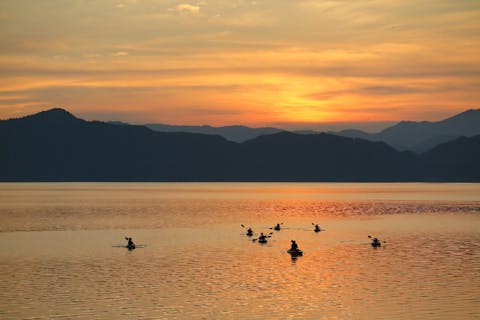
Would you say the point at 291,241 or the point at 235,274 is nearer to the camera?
the point at 235,274

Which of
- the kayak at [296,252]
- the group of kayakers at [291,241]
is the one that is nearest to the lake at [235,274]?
the kayak at [296,252]

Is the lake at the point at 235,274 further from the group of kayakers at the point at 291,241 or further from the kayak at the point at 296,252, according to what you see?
the group of kayakers at the point at 291,241

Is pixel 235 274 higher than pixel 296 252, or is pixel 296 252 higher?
pixel 296 252

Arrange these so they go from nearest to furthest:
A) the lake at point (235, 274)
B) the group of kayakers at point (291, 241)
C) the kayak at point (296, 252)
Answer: the lake at point (235, 274) → the kayak at point (296, 252) → the group of kayakers at point (291, 241)

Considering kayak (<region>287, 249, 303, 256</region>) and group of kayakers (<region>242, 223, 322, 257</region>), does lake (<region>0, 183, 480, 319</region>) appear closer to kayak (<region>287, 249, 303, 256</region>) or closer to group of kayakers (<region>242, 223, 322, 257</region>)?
kayak (<region>287, 249, 303, 256</region>)

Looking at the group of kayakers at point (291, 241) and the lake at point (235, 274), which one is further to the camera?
the group of kayakers at point (291, 241)

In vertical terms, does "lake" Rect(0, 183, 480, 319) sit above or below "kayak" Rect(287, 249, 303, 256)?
below

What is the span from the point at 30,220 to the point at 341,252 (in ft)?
240

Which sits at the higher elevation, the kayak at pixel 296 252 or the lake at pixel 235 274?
the kayak at pixel 296 252

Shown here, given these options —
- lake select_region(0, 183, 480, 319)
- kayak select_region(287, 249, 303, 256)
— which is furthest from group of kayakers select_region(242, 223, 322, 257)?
lake select_region(0, 183, 480, 319)

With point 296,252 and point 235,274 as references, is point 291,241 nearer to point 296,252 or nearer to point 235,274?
point 296,252

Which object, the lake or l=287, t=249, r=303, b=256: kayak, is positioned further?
l=287, t=249, r=303, b=256: kayak

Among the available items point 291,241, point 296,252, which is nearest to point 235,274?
point 296,252

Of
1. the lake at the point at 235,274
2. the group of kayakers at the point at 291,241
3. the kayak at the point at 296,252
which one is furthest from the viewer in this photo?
the group of kayakers at the point at 291,241
